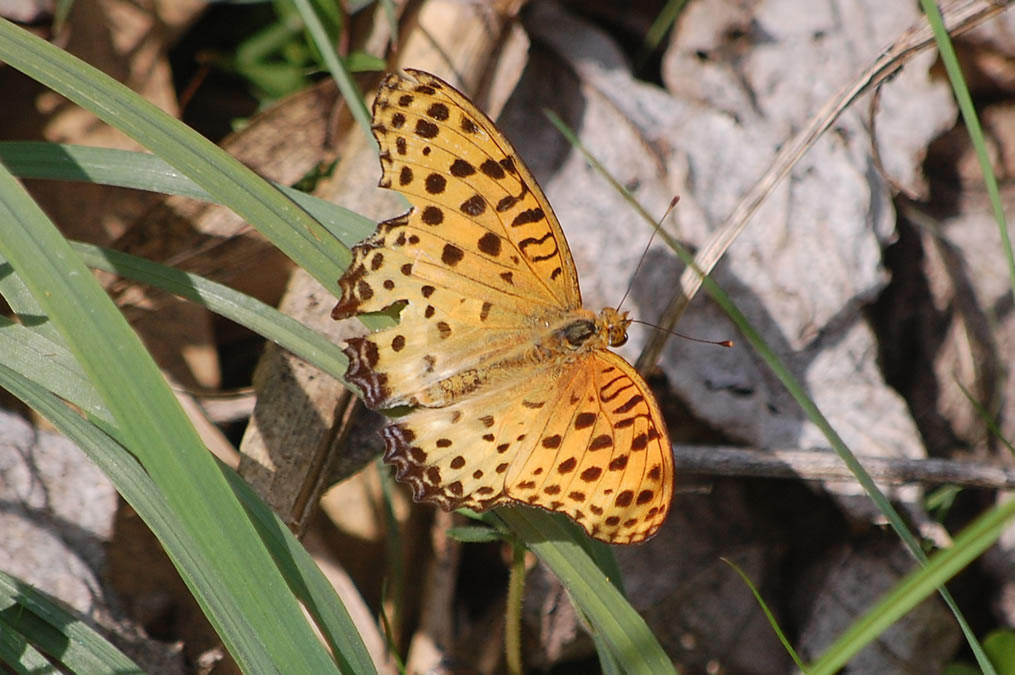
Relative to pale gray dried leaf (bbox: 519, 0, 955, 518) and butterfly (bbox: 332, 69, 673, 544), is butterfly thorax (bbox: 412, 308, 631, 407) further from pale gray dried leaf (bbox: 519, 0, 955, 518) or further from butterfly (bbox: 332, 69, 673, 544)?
pale gray dried leaf (bbox: 519, 0, 955, 518)

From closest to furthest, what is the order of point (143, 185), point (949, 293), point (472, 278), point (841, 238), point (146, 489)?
1. point (146, 489)
2. point (143, 185)
3. point (472, 278)
4. point (841, 238)
5. point (949, 293)

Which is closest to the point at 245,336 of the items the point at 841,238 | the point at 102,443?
the point at 102,443

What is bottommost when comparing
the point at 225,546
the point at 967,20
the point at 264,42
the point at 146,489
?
the point at 225,546

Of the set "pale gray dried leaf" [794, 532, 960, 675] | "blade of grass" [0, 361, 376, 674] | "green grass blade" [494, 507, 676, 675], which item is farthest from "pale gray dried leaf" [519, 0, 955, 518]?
"blade of grass" [0, 361, 376, 674]

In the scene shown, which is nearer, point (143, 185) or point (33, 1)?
point (143, 185)

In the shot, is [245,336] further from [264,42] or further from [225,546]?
[225,546]

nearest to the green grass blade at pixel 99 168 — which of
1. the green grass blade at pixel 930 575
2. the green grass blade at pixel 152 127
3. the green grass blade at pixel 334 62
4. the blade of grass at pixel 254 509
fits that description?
the green grass blade at pixel 152 127

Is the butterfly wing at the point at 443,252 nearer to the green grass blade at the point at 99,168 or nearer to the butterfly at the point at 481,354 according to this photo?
the butterfly at the point at 481,354
